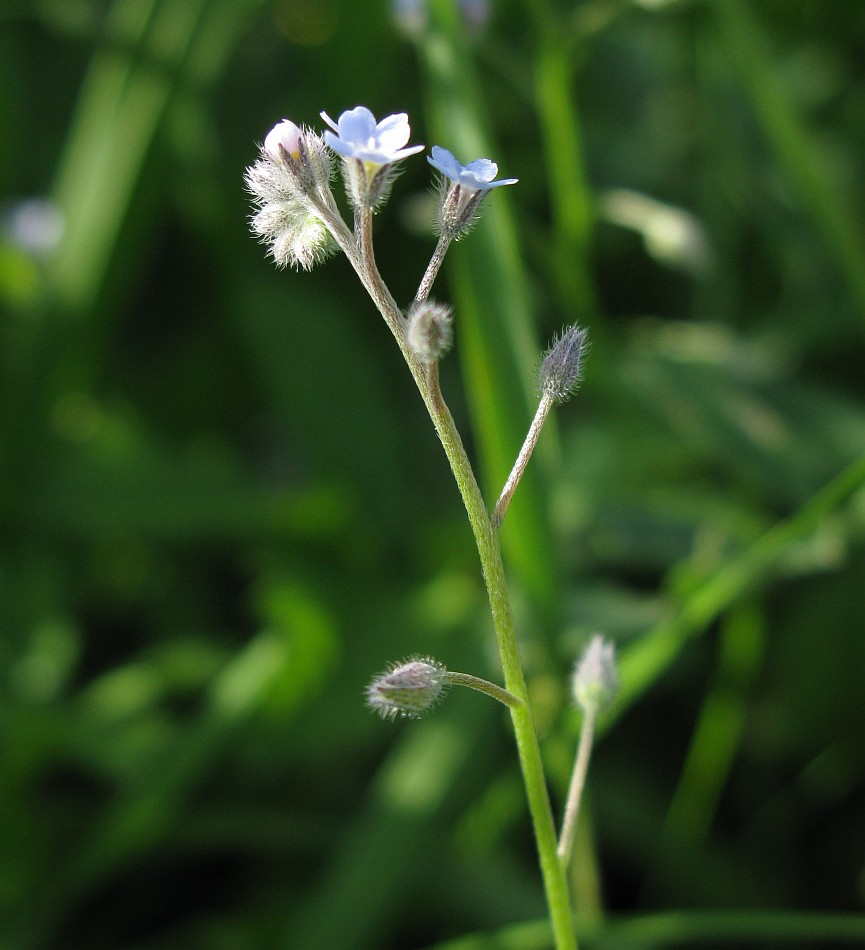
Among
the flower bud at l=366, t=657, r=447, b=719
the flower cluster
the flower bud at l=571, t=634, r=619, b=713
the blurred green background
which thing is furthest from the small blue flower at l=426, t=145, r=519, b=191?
the blurred green background

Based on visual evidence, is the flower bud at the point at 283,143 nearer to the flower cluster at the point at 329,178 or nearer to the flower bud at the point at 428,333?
the flower cluster at the point at 329,178

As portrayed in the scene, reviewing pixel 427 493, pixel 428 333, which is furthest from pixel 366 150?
pixel 427 493

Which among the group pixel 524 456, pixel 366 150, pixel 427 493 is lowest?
pixel 524 456

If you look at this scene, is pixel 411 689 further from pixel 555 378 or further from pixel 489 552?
pixel 555 378

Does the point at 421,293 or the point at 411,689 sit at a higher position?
the point at 421,293

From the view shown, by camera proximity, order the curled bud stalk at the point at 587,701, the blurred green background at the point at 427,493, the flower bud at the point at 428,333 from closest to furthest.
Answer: the flower bud at the point at 428,333
the curled bud stalk at the point at 587,701
the blurred green background at the point at 427,493

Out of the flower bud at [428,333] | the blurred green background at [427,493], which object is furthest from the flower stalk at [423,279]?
the blurred green background at [427,493]

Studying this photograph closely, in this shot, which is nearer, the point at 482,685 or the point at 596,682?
the point at 482,685

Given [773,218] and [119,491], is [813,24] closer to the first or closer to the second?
[773,218]
